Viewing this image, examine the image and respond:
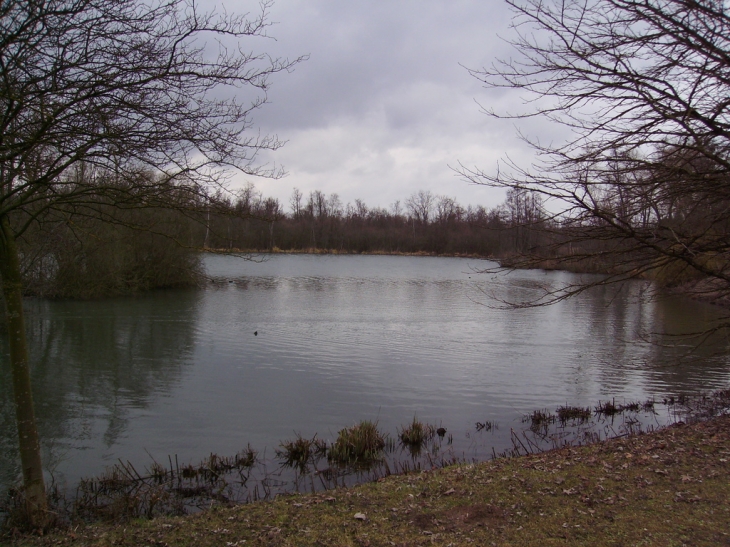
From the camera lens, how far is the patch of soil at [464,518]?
4.82 m

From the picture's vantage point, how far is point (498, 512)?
5062 mm

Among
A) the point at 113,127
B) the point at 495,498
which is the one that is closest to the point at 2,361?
the point at 113,127

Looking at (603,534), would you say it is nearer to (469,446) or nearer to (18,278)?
(469,446)

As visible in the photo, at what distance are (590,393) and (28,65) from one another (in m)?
12.8

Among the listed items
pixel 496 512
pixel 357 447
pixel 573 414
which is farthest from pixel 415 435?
pixel 496 512

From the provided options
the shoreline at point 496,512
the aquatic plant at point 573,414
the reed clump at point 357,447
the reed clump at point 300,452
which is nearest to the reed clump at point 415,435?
the reed clump at point 357,447

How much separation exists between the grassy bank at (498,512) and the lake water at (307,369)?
1.79m

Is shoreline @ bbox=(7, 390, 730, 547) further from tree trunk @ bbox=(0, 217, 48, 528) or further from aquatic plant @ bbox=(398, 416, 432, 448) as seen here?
aquatic plant @ bbox=(398, 416, 432, 448)

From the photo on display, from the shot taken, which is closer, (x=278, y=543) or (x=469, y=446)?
(x=278, y=543)

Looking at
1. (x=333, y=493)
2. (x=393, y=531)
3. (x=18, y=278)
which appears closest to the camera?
(x=393, y=531)

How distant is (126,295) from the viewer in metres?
28.8

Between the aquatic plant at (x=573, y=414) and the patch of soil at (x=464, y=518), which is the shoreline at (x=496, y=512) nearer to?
the patch of soil at (x=464, y=518)

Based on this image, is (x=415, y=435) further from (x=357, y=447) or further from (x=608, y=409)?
(x=608, y=409)

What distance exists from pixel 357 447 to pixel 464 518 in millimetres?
3622
